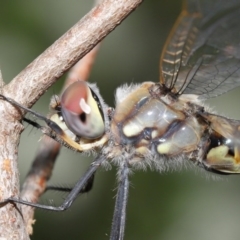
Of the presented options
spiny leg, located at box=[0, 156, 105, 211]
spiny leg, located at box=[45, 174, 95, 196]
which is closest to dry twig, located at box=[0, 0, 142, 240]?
spiny leg, located at box=[0, 156, 105, 211]

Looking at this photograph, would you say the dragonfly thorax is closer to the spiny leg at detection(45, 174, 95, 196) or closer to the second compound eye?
the second compound eye

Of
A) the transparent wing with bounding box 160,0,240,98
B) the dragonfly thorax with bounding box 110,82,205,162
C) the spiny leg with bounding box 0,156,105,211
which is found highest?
the transparent wing with bounding box 160,0,240,98

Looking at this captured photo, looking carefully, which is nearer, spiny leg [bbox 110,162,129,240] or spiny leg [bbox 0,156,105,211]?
spiny leg [bbox 0,156,105,211]

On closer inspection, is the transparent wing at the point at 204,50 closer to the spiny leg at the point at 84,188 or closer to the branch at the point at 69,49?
the branch at the point at 69,49

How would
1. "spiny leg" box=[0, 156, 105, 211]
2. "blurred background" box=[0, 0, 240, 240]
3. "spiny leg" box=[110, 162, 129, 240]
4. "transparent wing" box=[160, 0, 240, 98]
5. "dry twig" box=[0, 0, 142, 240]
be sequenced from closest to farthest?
"dry twig" box=[0, 0, 142, 240]
"transparent wing" box=[160, 0, 240, 98]
"spiny leg" box=[0, 156, 105, 211]
"spiny leg" box=[110, 162, 129, 240]
"blurred background" box=[0, 0, 240, 240]

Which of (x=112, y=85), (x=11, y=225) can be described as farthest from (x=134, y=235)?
(x=11, y=225)

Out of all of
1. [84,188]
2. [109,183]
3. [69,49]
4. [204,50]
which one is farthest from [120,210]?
[109,183]

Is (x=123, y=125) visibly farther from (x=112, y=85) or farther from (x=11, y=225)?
(x=112, y=85)
